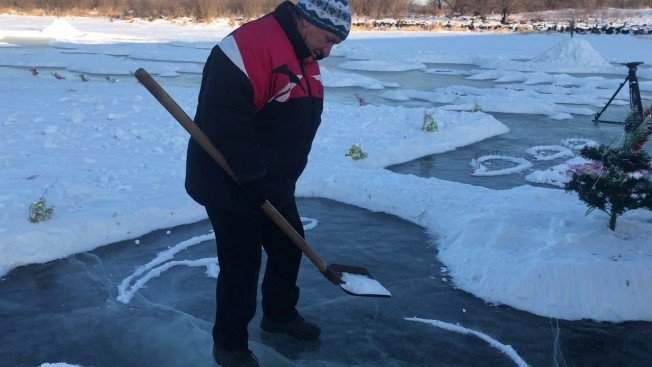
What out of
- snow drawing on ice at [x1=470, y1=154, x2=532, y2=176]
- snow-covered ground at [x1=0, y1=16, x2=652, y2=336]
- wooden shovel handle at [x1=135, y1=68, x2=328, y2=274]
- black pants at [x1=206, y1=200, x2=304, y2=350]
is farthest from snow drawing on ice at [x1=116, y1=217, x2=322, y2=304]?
snow drawing on ice at [x1=470, y1=154, x2=532, y2=176]

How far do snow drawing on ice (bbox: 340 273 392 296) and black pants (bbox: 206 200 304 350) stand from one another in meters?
0.30

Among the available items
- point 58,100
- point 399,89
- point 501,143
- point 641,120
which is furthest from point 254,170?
point 399,89

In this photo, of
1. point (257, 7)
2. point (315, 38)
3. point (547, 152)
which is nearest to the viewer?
point (315, 38)

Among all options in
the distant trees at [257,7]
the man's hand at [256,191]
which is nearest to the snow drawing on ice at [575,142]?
the man's hand at [256,191]

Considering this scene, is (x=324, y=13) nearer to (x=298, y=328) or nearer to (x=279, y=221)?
(x=279, y=221)

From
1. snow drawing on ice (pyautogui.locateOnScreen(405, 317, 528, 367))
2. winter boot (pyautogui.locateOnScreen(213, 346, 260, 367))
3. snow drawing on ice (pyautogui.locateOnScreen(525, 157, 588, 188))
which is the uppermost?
winter boot (pyautogui.locateOnScreen(213, 346, 260, 367))

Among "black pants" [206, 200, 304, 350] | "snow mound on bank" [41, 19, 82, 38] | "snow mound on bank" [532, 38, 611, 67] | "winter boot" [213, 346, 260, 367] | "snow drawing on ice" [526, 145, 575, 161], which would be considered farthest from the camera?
"snow mound on bank" [41, 19, 82, 38]

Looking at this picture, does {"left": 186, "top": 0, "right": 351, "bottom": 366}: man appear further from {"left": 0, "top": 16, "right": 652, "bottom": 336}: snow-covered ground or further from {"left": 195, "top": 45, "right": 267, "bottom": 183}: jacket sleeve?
{"left": 0, "top": 16, "right": 652, "bottom": 336}: snow-covered ground

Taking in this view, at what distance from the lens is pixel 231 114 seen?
2496 mm

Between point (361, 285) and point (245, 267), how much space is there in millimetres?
808

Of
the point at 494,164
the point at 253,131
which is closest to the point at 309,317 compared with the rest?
the point at 253,131

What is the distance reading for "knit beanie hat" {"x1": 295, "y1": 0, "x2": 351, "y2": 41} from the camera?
8.58 feet

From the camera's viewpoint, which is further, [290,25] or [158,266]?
[158,266]

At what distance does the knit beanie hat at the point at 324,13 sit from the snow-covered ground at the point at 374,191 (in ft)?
7.29
